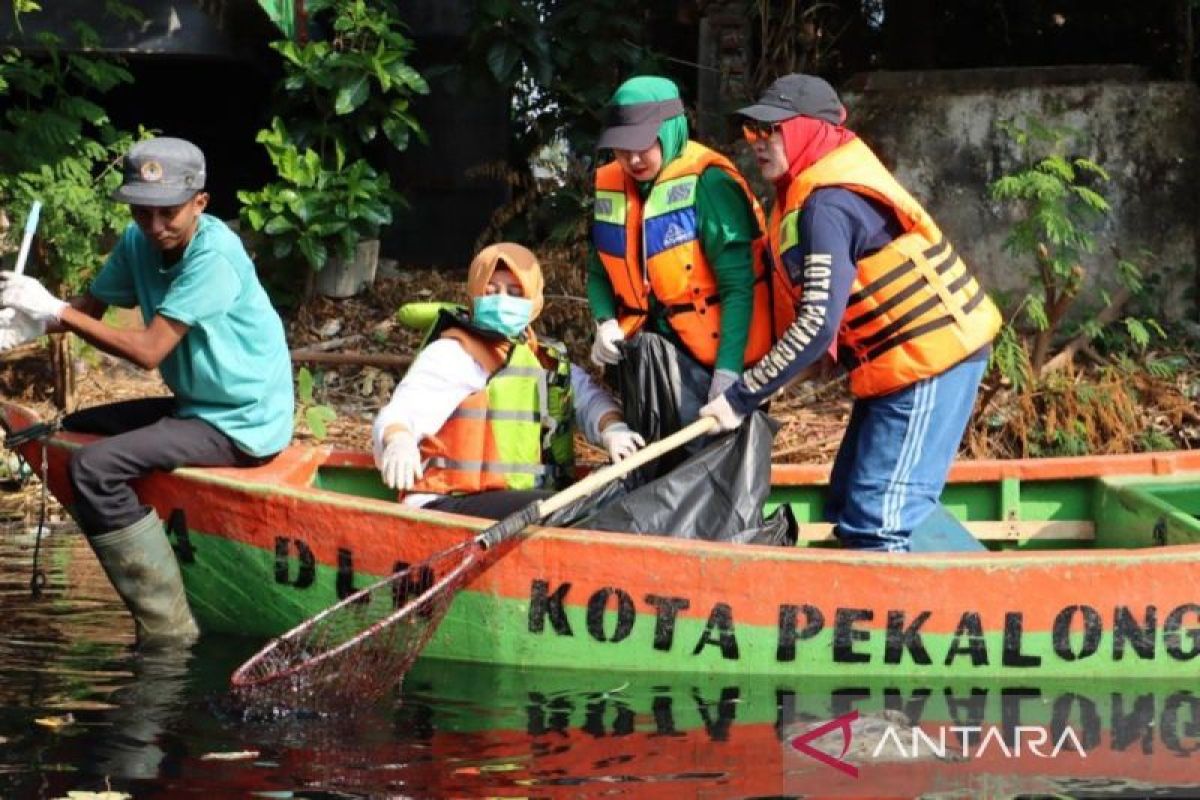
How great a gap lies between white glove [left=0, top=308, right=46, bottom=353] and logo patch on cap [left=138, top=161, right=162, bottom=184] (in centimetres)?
58

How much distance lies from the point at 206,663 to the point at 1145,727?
9.67ft

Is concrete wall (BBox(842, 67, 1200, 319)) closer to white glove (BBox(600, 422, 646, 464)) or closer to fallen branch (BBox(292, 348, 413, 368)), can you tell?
fallen branch (BBox(292, 348, 413, 368))

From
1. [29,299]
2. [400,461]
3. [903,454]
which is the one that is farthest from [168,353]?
[903,454]

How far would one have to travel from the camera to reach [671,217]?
6.52 metres

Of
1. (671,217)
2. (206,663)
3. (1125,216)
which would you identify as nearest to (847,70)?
(1125,216)

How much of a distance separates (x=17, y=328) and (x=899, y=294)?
2783 mm

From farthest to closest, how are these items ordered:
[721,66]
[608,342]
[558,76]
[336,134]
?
[558,76] → [721,66] → [336,134] → [608,342]

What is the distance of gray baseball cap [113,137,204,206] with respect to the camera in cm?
646

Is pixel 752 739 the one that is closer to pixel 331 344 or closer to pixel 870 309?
pixel 870 309

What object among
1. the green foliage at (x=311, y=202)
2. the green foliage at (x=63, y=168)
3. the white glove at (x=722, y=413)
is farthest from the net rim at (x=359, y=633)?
the green foliage at (x=311, y=202)

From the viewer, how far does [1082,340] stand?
9.73 meters

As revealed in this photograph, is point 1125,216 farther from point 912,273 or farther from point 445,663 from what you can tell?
point 445,663

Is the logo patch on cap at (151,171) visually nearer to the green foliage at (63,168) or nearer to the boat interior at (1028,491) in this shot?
the boat interior at (1028,491)

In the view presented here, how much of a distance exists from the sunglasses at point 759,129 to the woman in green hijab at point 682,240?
0.97ft
